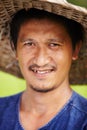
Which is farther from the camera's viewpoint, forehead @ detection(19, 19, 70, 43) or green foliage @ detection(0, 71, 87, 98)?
green foliage @ detection(0, 71, 87, 98)

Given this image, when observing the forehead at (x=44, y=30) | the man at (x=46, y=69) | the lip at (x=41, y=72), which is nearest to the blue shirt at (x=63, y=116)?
the man at (x=46, y=69)

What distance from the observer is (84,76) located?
6.22 ft

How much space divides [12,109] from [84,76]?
32cm

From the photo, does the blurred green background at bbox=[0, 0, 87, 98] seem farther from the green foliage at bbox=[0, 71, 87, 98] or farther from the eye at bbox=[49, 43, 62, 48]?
the eye at bbox=[49, 43, 62, 48]

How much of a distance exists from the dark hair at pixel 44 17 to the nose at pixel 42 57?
12cm

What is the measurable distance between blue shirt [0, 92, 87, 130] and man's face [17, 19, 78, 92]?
0.09 metres

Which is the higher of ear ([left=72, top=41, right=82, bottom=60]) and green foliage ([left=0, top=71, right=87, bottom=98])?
ear ([left=72, top=41, right=82, bottom=60])

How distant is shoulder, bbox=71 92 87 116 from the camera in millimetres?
1727

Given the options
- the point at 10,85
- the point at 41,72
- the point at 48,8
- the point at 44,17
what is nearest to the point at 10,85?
the point at 10,85

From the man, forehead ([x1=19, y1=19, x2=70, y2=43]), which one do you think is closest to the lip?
the man

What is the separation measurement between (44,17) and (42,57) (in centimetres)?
15

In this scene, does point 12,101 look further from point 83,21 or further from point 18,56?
point 83,21

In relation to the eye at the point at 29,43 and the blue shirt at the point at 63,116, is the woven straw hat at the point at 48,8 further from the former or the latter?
the blue shirt at the point at 63,116

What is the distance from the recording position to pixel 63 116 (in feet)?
5.72
